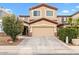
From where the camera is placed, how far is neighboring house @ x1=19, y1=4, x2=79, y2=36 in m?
14.7

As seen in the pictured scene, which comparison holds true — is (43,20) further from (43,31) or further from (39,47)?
(39,47)

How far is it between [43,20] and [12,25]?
2.92m

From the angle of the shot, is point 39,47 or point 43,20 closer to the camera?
point 39,47

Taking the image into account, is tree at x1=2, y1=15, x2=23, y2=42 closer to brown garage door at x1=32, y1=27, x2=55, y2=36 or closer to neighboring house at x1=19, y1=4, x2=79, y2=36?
neighboring house at x1=19, y1=4, x2=79, y2=36

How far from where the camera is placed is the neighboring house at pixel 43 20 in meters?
14.7

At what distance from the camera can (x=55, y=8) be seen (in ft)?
47.8

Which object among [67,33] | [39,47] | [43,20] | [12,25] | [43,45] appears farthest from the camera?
[67,33]

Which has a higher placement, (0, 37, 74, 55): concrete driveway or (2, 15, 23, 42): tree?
(2, 15, 23, 42): tree

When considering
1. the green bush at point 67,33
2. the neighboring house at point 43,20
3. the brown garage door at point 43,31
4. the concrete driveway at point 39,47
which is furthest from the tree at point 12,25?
the green bush at point 67,33

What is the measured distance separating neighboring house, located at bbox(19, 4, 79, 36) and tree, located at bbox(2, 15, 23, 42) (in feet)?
2.05

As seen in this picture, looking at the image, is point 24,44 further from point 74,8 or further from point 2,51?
point 74,8

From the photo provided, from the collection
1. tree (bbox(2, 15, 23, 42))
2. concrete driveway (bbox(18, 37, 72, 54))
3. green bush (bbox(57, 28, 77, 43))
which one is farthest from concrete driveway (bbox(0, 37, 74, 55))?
tree (bbox(2, 15, 23, 42))

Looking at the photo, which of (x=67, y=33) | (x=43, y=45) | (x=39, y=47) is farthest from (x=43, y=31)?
(x=67, y=33)

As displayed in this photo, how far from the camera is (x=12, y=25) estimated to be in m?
17.6
